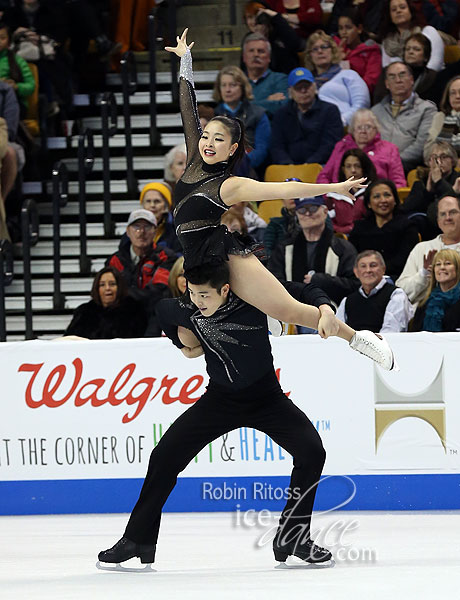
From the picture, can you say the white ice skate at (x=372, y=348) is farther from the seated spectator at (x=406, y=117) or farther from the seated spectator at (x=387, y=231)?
the seated spectator at (x=406, y=117)

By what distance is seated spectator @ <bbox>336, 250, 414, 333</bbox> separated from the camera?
8023 mm

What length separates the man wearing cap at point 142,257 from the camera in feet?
29.4

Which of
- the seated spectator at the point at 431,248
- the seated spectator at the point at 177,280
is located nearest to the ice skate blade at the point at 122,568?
the seated spectator at the point at 177,280

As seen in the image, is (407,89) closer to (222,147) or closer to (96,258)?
(96,258)

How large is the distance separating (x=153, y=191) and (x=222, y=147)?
452cm

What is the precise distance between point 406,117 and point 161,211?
219 centimetres

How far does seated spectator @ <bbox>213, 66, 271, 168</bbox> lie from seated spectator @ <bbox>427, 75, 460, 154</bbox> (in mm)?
1451

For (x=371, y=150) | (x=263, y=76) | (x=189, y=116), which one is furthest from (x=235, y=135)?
(x=263, y=76)

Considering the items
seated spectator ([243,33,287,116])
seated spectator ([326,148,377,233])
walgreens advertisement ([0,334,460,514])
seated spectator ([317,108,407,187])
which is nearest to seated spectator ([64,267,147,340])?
walgreens advertisement ([0,334,460,514])

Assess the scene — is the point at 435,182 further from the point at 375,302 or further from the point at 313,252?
the point at 375,302

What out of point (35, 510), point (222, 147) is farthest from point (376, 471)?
point (222, 147)

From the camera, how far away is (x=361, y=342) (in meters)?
5.04

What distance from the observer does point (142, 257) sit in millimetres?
9141

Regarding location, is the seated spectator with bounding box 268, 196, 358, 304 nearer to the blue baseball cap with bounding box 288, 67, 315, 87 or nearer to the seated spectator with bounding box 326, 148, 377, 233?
the seated spectator with bounding box 326, 148, 377, 233
